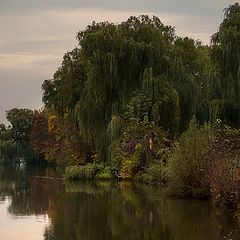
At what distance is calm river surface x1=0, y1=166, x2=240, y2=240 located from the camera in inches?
529

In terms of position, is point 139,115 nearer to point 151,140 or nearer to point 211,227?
point 151,140

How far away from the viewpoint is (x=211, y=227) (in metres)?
14.3

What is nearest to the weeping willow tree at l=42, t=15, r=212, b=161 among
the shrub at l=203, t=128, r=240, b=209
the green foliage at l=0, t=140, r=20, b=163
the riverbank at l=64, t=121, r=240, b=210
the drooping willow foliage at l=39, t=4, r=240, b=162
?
the drooping willow foliage at l=39, t=4, r=240, b=162

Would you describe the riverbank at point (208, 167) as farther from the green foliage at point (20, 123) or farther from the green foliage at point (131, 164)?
the green foliage at point (20, 123)

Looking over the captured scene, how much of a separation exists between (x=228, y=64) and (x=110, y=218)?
14712 mm

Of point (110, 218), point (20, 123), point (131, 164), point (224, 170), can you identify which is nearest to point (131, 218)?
point (110, 218)

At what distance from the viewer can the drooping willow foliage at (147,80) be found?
30.0 meters

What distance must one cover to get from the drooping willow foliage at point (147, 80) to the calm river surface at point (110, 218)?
8139mm

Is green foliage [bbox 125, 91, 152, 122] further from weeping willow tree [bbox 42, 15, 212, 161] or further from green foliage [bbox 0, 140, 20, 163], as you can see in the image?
green foliage [bbox 0, 140, 20, 163]

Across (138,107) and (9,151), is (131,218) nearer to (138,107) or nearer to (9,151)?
(138,107)

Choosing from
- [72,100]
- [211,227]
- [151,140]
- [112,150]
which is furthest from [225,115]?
[211,227]

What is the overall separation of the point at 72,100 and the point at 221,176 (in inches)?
863

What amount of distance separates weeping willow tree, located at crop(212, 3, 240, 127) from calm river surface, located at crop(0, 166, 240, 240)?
25.3 feet

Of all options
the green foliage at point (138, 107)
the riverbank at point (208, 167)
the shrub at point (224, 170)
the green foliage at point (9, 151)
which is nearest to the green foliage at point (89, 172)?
the green foliage at point (138, 107)
